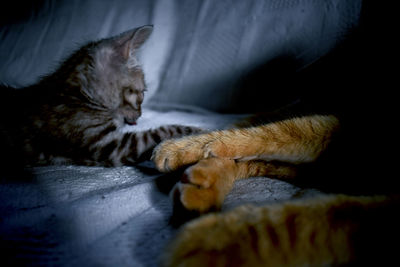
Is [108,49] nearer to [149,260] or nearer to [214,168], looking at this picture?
[214,168]

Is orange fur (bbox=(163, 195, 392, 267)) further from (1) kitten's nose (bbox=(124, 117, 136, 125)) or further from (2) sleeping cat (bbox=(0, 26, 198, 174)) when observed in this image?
(1) kitten's nose (bbox=(124, 117, 136, 125))

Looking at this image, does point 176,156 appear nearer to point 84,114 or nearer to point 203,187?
point 203,187

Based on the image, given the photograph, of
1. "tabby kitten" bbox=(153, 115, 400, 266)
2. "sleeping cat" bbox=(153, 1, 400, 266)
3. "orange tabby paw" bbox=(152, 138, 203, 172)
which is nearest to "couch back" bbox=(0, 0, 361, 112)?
"sleeping cat" bbox=(153, 1, 400, 266)

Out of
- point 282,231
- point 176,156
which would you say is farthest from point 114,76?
point 282,231

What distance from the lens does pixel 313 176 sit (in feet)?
2.09

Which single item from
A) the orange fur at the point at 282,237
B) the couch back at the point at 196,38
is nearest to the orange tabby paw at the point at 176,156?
the orange fur at the point at 282,237

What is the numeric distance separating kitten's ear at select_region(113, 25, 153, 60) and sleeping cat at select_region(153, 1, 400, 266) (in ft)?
2.20

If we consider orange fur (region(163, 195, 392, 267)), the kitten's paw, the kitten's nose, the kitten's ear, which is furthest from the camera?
the kitten's nose

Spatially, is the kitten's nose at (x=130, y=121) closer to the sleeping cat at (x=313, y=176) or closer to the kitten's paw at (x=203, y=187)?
the sleeping cat at (x=313, y=176)

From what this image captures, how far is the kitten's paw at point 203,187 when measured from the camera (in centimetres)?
44

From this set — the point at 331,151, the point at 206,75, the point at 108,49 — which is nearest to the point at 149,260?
the point at 331,151

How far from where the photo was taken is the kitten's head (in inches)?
45.1

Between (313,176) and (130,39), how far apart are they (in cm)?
94

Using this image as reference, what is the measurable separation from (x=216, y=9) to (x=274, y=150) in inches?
43.0
